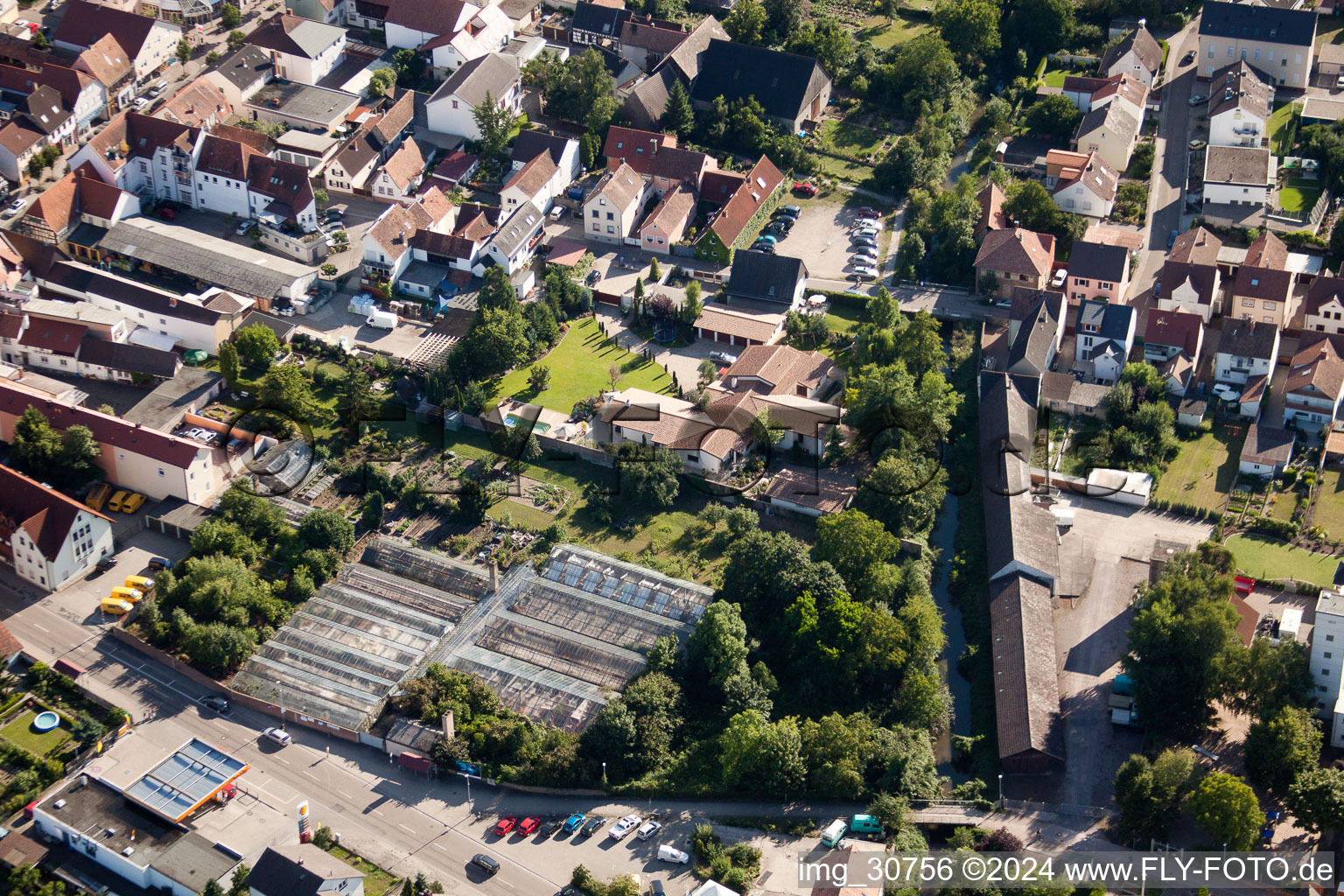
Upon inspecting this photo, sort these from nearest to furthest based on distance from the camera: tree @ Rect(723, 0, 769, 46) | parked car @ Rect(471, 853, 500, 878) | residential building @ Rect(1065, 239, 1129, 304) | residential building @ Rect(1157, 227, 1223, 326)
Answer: parked car @ Rect(471, 853, 500, 878), residential building @ Rect(1157, 227, 1223, 326), residential building @ Rect(1065, 239, 1129, 304), tree @ Rect(723, 0, 769, 46)

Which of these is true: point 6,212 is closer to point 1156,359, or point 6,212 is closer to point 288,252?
point 288,252

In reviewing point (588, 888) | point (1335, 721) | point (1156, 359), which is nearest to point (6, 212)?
point (588, 888)

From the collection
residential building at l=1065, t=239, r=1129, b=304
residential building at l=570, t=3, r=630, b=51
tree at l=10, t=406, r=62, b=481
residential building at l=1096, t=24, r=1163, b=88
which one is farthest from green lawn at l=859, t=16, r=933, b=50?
tree at l=10, t=406, r=62, b=481

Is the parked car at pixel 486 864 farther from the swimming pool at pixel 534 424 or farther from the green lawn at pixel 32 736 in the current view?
the swimming pool at pixel 534 424

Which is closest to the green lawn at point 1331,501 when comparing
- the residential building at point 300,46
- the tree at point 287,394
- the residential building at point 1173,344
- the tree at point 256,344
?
the residential building at point 1173,344

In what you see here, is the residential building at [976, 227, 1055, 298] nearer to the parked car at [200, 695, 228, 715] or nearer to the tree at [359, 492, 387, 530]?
the tree at [359, 492, 387, 530]

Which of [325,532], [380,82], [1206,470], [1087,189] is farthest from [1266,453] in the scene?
[380,82]

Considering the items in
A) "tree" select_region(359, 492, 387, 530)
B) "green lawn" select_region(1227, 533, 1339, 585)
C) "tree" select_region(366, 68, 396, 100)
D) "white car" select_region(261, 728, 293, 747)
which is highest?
"tree" select_region(366, 68, 396, 100)
